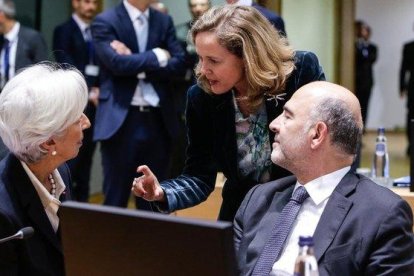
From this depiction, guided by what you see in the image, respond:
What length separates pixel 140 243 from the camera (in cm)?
151

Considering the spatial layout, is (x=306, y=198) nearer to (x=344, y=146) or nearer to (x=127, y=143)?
(x=344, y=146)

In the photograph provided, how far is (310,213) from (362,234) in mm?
218

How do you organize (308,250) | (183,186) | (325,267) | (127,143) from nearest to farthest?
(308,250), (325,267), (183,186), (127,143)

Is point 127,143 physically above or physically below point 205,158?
below

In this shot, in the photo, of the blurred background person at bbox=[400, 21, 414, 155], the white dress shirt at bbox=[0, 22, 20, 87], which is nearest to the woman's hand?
the white dress shirt at bbox=[0, 22, 20, 87]

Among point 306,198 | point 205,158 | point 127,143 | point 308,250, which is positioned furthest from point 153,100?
point 308,250

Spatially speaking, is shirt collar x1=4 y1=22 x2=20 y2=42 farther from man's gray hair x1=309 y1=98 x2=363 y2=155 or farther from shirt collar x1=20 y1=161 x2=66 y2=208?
man's gray hair x1=309 y1=98 x2=363 y2=155

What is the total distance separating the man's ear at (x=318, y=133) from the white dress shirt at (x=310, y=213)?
0.35 ft

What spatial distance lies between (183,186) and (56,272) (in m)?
0.72

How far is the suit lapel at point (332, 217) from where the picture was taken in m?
2.17

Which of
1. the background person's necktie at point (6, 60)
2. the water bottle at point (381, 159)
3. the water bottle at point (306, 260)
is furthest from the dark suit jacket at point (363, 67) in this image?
the water bottle at point (306, 260)

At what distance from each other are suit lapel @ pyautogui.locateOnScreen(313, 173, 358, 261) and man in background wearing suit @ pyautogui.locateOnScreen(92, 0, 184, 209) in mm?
2775

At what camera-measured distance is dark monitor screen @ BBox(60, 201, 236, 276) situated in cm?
143

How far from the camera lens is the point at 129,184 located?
16.7 ft
